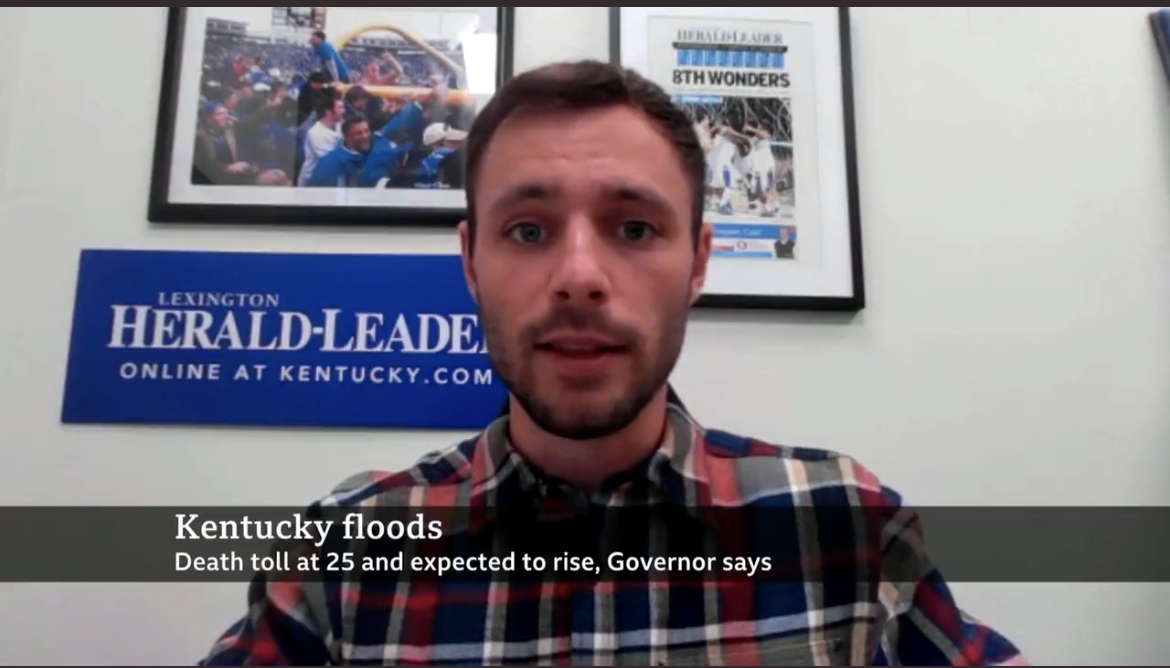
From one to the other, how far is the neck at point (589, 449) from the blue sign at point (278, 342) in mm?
233

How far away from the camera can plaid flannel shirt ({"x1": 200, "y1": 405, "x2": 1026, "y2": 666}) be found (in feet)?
2.01

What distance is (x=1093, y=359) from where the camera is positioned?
0.98m

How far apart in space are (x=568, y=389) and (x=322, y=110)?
58 centimetres

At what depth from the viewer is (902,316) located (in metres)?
0.97

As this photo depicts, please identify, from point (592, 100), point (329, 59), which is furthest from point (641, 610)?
point (329, 59)

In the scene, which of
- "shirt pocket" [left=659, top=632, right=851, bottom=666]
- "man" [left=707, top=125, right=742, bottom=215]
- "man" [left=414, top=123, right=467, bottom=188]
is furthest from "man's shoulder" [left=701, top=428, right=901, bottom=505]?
"man" [left=414, top=123, right=467, bottom=188]

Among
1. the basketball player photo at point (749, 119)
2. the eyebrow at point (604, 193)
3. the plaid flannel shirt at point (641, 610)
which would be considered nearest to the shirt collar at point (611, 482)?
the plaid flannel shirt at point (641, 610)

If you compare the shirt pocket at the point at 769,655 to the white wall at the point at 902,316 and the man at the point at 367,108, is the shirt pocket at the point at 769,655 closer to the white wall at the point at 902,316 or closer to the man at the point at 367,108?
the white wall at the point at 902,316

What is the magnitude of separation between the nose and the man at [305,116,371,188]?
1.48 ft

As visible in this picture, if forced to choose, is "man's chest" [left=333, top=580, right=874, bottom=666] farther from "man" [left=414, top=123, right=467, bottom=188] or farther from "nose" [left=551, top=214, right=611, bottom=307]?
"man" [left=414, top=123, right=467, bottom=188]

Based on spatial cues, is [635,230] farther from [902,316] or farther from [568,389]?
[902,316]

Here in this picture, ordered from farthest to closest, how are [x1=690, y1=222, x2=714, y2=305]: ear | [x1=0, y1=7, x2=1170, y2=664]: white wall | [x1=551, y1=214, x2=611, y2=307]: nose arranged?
[x1=0, y1=7, x2=1170, y2=664]: white wall < [x1=690, y1=222, x2=714, y2=305]: ear < [x1=551, y1=214, x2=611, y2=307]: nose

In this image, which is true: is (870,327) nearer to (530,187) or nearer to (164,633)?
(530,187)

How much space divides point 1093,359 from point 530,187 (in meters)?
0.80
